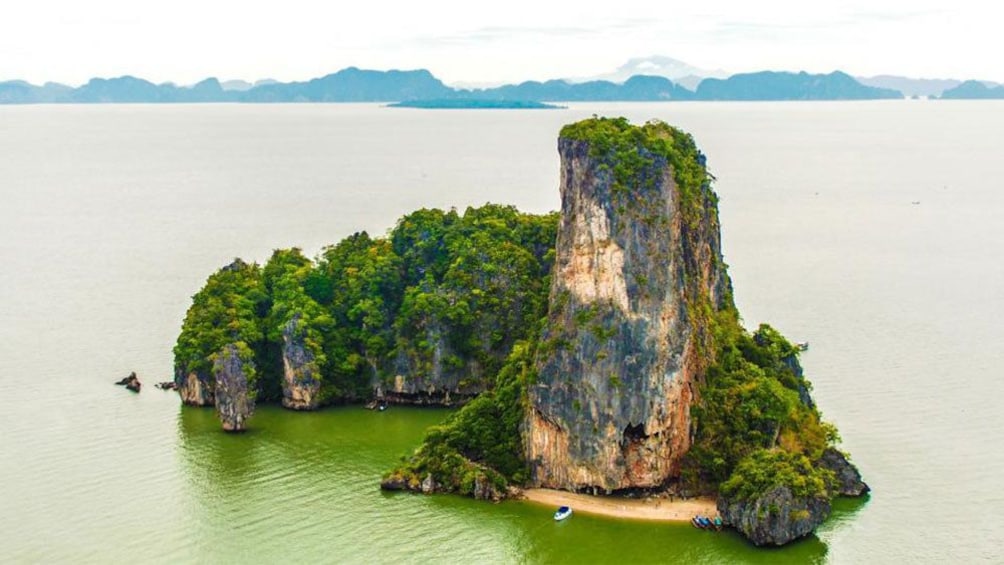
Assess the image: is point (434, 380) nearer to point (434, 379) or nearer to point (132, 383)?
point (434, 379)

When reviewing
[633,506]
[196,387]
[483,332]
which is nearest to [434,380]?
[483,332]

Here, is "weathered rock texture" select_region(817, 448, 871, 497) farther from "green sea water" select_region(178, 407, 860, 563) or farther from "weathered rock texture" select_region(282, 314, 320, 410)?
"weathered rock texture" select_region(282, 314, 320, 410)

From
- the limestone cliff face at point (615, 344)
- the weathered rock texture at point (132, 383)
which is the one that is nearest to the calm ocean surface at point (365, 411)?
the weathered rock texture at point (132, 383)

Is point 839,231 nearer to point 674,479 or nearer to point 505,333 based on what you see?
point 505,333

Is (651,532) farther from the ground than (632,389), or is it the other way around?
(632,389)

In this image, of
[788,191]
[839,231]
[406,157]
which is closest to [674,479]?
[839,231]
